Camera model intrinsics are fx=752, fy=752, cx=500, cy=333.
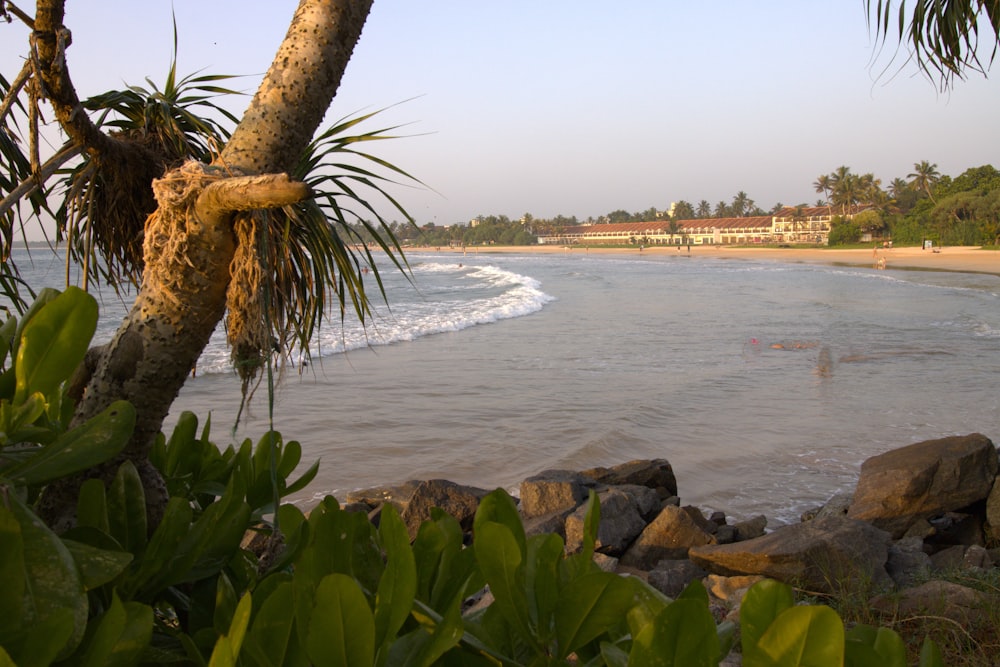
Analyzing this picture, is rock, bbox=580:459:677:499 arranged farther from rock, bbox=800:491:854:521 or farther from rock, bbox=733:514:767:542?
rock, bbox=800:491:854:521

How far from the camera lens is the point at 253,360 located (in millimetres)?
1484

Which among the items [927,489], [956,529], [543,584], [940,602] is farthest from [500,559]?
[956,529]

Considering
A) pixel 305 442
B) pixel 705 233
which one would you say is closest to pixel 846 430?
pixel 305 442

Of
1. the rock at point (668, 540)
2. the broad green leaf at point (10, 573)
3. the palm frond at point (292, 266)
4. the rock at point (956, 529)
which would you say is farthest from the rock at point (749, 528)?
the broad green leaf at point (10, 573)

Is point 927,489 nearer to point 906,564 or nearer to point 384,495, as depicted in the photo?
point 906,564

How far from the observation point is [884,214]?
75250 millimetres

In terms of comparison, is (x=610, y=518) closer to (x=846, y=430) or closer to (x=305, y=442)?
(x=305, y=442)

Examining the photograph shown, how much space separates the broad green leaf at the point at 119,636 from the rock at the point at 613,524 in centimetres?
342

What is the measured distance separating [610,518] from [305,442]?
11.9 feet

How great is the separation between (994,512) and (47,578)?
5.28 meters

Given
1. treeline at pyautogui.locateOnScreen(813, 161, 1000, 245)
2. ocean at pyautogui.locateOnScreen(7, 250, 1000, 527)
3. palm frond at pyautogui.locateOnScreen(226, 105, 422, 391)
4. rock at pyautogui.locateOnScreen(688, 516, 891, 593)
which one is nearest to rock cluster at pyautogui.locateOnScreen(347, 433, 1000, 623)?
rock at pyautogui.locateOnScreen(688, 516, 891, 593)

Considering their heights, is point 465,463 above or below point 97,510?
below

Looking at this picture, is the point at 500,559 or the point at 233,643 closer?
the point at 233,643

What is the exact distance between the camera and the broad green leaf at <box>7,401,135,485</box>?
3.14 ft
